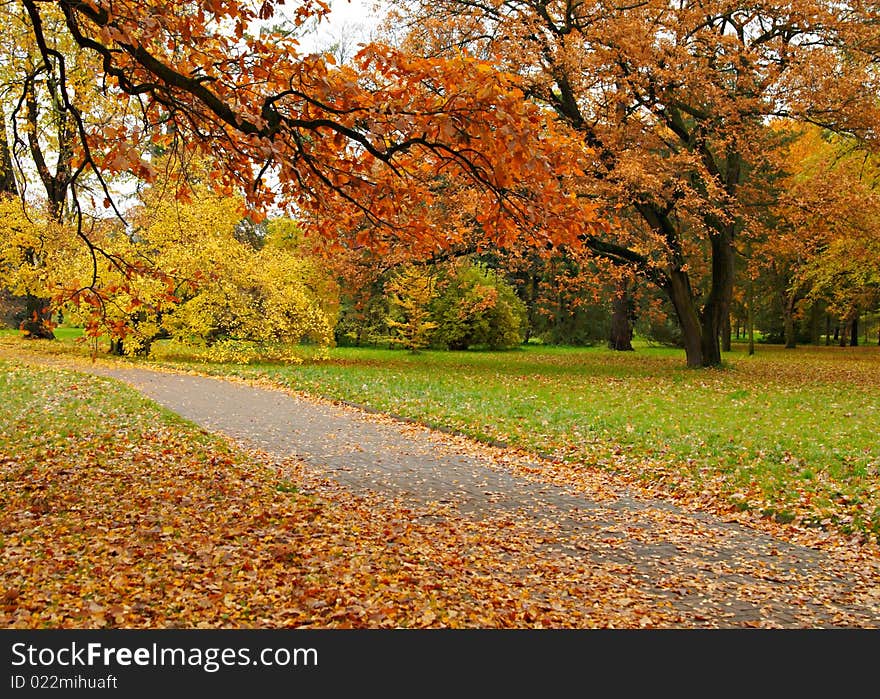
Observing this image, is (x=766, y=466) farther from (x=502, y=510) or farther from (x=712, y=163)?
(x=712, y=163)

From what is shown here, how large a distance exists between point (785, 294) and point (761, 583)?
1244 inches

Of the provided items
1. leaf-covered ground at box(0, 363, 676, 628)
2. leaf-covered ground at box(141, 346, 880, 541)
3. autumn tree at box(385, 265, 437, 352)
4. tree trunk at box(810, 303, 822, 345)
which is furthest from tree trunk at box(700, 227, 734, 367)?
tree trunk at box(810, 303, 822, 345)

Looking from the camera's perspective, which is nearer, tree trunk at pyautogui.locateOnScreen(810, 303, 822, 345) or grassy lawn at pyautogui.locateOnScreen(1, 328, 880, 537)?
grassy lawn at pyautogui.locateOnScreen(1, 328, 880, 537)

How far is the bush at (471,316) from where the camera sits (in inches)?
1158

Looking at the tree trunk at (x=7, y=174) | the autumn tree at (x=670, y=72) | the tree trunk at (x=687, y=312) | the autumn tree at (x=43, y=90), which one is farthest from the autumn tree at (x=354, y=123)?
the tree trunk at (x=687, y=312)

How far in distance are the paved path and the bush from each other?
757 inches

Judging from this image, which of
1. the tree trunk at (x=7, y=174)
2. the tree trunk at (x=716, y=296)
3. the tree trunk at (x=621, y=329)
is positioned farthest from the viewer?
the tree trunk at (x=621, y=329)

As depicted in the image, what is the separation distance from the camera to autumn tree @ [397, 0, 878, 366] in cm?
1502

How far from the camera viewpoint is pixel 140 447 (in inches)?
307

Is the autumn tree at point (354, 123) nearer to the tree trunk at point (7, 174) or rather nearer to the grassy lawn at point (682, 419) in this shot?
the grassy lawn at point (682, 419)

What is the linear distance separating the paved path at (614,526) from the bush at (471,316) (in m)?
19.2

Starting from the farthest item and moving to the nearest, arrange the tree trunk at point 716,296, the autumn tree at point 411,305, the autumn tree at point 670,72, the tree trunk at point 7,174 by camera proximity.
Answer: the autumn tree at point 411,305 → the tree trunk at point 716,296 → the tree trunk at point 7,174 → the autumn tree at point 670,72

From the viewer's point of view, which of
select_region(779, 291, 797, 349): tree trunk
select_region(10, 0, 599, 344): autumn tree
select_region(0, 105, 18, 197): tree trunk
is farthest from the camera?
select_region(779, 291, 797, 349): tree trunk

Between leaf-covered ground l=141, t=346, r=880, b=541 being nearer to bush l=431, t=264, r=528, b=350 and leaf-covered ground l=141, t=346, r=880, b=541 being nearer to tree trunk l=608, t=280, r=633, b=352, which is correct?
bush l=431, t=264, r=528, b=350
